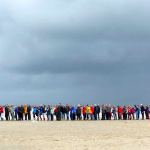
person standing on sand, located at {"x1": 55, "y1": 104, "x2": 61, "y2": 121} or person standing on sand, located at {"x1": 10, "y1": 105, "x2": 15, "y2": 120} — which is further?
person standing on sand, located at {"x1": 10, "y1": 105, "x2": 15, "y2": 120}

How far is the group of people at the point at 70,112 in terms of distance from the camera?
4788 centimetres

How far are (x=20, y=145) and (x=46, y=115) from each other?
→ 26.7 m

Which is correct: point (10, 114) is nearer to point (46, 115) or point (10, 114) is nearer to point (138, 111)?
point (46, 115)

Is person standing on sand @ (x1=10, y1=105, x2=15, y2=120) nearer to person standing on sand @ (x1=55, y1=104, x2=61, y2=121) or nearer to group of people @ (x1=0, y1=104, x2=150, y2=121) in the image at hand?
group of people @ (x1=0, y1=104, x2=150, y2=121)

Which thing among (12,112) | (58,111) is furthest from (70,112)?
→ (12,112)

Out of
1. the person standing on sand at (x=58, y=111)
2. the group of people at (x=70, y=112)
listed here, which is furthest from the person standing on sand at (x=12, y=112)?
the person standing on sand at (x=58, y=111)

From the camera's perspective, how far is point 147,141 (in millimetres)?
24594

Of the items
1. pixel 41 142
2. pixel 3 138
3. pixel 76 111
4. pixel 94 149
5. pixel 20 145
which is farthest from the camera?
pixel 76 111

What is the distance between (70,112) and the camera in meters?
48.8

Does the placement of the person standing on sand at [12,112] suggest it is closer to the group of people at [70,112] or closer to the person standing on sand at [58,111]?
the group of people at [70,112]

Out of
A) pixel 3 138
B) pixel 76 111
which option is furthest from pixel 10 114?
pixel 3 138

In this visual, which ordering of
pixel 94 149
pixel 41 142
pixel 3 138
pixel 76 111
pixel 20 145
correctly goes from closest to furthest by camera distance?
pixel 94 149 → pixel 20 145 → pixel 41 142 → pixel 3 138 → pixel 76 111

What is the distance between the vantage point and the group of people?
47.9 meters

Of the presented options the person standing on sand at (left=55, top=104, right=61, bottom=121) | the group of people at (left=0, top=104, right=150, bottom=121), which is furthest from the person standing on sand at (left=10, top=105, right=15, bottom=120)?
the person standing on sand at (left=55, top=104, right=61, bottom=121)
